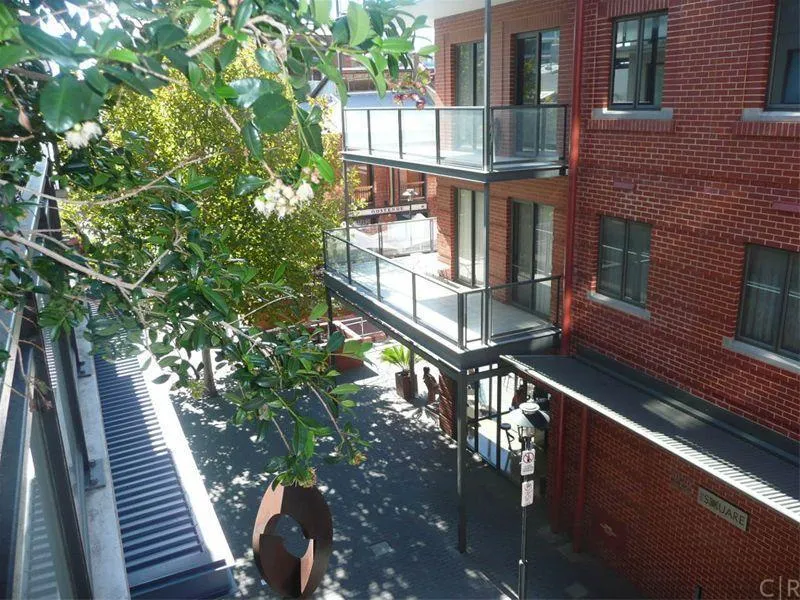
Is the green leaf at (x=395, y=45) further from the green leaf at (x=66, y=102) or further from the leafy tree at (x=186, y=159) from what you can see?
the green leaf at (x=66, y=102)

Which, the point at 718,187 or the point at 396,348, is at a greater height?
the point at 718,187

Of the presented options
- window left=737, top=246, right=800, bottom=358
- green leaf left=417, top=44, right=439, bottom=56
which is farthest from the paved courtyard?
green leaf left=417, top=44, right=439, bottom=56

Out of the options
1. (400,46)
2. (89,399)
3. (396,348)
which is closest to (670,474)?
(400,46)

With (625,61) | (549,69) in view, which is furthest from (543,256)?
(625,61)

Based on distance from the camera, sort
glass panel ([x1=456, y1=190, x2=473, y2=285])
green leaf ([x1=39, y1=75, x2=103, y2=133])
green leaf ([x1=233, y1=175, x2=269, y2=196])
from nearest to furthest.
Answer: green leaf ([x1=39, y1=75, x2=103, y2=133])
green leaf ([x1=233, y1=175, x2=269, y2=196])
glass panel ([x1=456, y1=190, x2=473, y2=285])

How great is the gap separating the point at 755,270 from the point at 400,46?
253 inches

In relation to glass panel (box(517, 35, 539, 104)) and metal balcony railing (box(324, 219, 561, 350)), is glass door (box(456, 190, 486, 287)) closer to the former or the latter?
metal balcony railing (box(324, 219, 561, 350))

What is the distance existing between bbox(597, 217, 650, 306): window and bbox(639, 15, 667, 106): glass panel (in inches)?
68.4

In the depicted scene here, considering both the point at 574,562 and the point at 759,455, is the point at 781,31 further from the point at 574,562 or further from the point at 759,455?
the point at 574,562

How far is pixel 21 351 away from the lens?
3742 mm

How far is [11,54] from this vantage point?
2.21 metres

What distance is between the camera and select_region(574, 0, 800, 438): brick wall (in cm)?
726

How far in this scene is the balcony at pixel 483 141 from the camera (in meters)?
10.2

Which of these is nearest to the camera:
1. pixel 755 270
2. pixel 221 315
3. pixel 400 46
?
pixel 400 46
